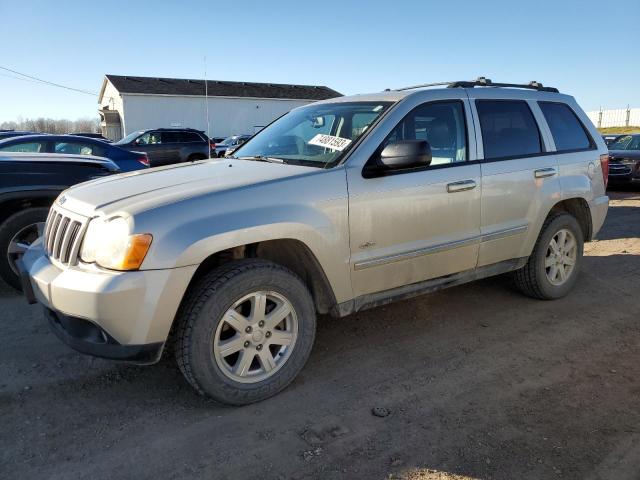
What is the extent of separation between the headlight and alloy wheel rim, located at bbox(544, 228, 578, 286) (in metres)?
3.61

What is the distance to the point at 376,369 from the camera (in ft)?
11.6

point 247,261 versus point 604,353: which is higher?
point 247,261

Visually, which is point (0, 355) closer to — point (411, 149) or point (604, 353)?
point (411, 149)

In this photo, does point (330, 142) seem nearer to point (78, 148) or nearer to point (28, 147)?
point (78, 148)

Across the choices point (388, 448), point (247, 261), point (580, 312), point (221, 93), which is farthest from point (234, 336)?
point (221, 93)

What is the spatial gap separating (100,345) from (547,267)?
12.6 ft

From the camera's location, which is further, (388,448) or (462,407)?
(462,407)

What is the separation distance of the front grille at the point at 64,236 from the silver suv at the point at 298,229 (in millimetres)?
12

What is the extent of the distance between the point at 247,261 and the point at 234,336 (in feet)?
1.45

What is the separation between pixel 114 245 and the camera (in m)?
2.69

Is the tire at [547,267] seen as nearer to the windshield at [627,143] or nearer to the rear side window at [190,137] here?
the windshield at [627,143]

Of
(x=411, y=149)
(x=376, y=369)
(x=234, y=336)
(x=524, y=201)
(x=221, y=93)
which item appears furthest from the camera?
(x=221, y=93)

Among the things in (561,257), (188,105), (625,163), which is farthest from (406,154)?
(188,105)

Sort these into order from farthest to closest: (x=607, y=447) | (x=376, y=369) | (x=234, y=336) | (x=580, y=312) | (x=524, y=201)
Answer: (x=580, y=312), (x=524, y=201), (x=376, y=369), (x=234, y=336), (x=607, y=447)
